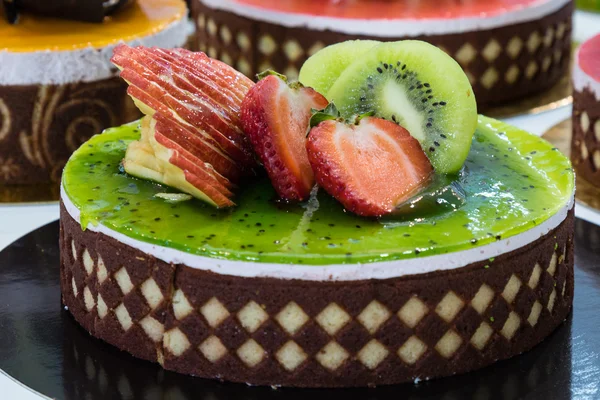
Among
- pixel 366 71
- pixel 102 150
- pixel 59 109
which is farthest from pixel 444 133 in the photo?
pixel 59 109

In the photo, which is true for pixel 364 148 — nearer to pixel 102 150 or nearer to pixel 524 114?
pixel 102 150

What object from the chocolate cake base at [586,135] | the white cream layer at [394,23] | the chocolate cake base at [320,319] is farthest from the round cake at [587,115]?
the chocolate cake base at [320,319]

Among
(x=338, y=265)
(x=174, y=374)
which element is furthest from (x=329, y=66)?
(x=174, y=374)

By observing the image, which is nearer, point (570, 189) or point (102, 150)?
point (570, 189)

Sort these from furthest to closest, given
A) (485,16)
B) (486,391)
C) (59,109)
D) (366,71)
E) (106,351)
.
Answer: (485,16)
(59,109)
(366,71)
(106,351)
(486,391)

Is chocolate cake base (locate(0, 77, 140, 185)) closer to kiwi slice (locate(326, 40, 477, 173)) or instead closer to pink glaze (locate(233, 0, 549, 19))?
pink glaze (locate(233, 0, 549, 19))

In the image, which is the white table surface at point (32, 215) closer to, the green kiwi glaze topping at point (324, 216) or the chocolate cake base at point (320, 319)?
the chocolate cake base at point (320, 319)
